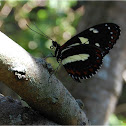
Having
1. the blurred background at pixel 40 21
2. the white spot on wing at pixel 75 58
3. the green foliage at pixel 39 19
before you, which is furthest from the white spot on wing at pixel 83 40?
the green foliage at pixel 39 19

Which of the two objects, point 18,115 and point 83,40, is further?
point 83,40

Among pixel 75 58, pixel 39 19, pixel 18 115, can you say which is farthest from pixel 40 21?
pixel 18 115

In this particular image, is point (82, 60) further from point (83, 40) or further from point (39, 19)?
point (39, 19)

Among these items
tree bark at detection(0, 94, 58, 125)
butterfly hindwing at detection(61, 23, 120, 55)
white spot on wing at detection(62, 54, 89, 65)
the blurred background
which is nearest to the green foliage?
the blurred background

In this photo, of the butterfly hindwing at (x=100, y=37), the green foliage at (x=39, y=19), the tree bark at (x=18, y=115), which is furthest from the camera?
the green foliage at (x=39, y=19)

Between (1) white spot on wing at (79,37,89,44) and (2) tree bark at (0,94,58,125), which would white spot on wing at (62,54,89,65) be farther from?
(2) tree bark at (0,94,58,125)

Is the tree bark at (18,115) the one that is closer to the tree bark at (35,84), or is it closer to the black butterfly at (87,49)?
the tree bark at (35,84)

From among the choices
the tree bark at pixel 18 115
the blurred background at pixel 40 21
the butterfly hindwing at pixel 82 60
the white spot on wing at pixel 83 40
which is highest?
the blurred background at pixel 40 21

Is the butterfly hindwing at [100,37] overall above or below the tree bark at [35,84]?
above
